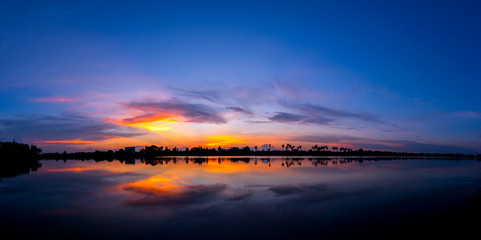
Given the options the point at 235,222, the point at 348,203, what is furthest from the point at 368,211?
the point at 235,222

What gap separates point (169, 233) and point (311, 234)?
24.7 ft

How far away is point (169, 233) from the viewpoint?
1421 centimetres

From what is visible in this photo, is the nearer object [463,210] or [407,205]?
[463,210]

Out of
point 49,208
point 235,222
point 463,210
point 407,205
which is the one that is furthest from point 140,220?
point 463,210

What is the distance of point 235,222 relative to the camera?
16.1 metres

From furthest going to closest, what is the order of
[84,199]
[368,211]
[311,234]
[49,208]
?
[84,199]
[49,208]
[368,211]
[311,234]

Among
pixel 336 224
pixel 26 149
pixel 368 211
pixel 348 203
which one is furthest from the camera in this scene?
pixel 26 149

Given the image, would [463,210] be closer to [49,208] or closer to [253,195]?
[253,195]

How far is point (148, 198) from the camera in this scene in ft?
78.6

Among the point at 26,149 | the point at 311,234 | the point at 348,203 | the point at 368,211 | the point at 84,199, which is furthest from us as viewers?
the point at 26,149

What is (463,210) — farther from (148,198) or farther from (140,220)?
(148,198)

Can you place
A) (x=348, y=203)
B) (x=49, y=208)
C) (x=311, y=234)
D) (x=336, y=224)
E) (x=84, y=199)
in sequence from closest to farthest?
Answer: (x=311, y=234), (x=336, y=224), (x=49, y=208), (x=348, y=203), (x=84, y=199)

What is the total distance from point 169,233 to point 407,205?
18.4 meters

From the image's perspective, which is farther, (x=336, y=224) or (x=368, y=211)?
(x=368, y=211)
